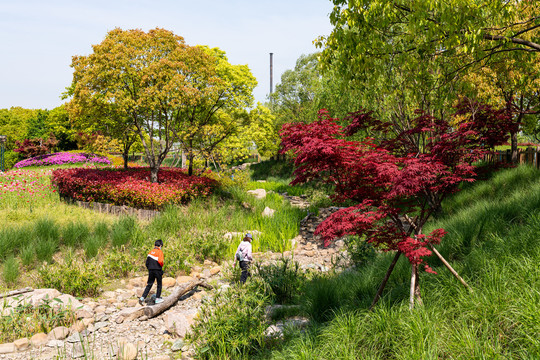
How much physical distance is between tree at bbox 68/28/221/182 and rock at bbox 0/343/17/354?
30.1 ft

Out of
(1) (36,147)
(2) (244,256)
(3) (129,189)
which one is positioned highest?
(1) (36,147)

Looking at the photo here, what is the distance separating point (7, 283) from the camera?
7211mm

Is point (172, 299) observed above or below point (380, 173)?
below

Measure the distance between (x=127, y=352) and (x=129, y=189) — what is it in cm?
826

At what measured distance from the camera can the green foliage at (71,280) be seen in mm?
6973

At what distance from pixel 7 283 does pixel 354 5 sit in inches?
332

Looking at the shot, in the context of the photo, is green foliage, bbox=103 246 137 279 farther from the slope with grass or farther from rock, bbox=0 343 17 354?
the slope with grass

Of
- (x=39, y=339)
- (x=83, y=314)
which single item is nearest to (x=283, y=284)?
(x=83, y=314)

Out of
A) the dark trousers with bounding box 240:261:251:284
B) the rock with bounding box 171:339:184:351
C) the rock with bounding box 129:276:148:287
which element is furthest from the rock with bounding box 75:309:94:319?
the dark trousers with bounding box 240:261:251:284

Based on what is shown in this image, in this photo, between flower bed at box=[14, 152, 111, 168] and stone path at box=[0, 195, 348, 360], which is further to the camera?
flower bed at box=[14, 152, 111, 168]

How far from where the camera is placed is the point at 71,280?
22.9 ft

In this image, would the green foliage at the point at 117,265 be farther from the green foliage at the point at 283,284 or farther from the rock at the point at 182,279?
the green foliage at the point at 283,284

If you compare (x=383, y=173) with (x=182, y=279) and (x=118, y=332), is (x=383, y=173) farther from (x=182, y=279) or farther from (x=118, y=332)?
(x=182, y=279)

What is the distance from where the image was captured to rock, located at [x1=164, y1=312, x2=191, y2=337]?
218 inches
